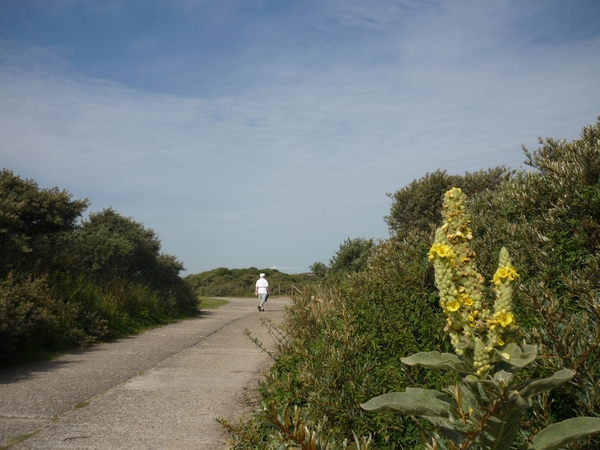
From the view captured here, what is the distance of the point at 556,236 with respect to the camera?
4531 millimetres

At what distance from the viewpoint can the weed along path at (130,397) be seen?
183 inches

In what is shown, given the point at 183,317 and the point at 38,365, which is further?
the point at 183,317

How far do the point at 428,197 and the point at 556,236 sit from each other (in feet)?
25.1

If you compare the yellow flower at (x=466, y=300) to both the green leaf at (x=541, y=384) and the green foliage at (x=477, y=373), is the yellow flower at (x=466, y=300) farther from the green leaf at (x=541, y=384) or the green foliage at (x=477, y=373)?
the green leaf at (x=541, y=384)

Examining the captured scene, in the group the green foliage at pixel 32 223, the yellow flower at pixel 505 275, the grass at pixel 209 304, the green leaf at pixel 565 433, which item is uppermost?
the green foliage at pixel 32 223

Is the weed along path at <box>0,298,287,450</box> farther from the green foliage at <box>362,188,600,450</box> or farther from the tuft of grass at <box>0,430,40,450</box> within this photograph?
the green foliage at <box>362,188,600,450</box>

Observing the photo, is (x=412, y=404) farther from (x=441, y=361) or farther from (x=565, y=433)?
(x=565, y=433)

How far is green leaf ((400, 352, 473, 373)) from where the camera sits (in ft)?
6.44

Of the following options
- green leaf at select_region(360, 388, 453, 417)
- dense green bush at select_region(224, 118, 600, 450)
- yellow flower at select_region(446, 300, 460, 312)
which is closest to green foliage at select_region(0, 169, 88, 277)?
dense green bush at select_region(224, 118, 600, 450)

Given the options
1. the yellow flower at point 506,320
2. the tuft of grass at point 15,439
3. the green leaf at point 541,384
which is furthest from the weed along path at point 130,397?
the yellow flower at point 506,320

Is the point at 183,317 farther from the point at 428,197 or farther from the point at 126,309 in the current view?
the point at 428,197

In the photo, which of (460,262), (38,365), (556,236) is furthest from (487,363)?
(38,365)

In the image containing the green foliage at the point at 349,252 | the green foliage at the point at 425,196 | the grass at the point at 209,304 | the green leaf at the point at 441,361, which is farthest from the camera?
the grass at the point at 209,304

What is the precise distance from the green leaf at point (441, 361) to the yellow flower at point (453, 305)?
0.78 ft
